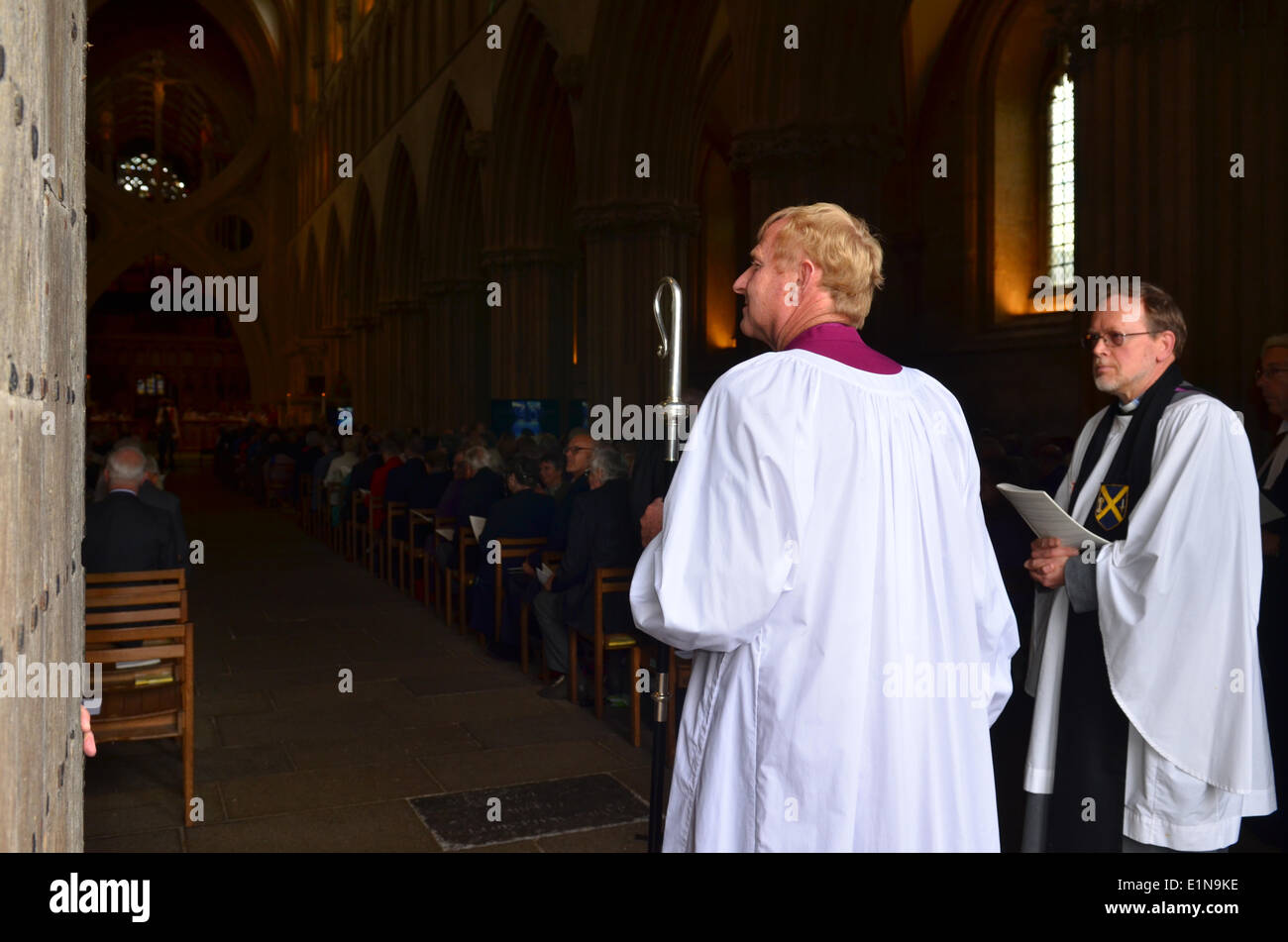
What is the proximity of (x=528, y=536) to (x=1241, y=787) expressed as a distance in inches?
191

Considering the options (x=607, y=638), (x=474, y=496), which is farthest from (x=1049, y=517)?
(x=474, y=496)

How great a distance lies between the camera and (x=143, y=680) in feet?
15.4

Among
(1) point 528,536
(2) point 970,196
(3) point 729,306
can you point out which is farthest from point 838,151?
(3) point 729,306

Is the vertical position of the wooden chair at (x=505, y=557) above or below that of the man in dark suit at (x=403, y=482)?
below

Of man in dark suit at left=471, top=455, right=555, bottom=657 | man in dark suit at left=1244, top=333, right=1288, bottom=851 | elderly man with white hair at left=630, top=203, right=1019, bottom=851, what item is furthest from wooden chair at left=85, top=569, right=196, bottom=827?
man in dark suit at left=1244, top=333, right=1288, bottom=851

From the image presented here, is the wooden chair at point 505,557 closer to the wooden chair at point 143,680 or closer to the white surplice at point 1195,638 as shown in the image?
the wooden chair at point 143,680

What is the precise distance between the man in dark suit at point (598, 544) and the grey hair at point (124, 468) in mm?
2117

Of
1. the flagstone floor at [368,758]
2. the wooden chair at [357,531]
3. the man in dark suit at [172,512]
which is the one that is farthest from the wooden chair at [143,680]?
the wooden chair at [357,531]

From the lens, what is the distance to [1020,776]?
439 cm

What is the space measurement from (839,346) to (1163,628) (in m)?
1.32

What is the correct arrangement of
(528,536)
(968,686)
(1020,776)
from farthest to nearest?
(528,536) → (1020,776) → (968,686)

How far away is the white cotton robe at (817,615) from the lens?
197 centimetres

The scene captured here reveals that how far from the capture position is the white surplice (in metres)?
2.79

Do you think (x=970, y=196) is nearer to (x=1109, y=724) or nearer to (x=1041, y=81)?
(x=1041, y=81)
